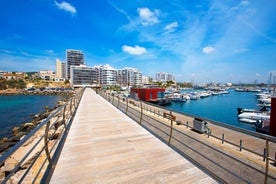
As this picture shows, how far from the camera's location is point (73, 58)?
348 ft

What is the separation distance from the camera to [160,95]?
42125 mm

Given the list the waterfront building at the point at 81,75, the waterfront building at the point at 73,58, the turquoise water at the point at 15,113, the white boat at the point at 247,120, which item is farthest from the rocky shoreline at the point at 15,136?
the waterfront building at the point at 73,58

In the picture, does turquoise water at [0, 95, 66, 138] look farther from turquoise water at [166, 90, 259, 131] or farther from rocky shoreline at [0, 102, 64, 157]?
turquoise water at [166, 90, 259, 131]

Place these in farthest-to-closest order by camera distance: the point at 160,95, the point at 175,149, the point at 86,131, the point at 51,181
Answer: the point at 160,95 → the point at 86,131 → the point at 175,149 → the point at 51,181

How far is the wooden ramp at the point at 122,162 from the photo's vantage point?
7.32ft

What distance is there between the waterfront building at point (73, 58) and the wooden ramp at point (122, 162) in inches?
4577

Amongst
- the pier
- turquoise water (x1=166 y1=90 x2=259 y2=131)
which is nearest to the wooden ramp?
the pier

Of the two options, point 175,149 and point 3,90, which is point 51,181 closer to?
point 175,149

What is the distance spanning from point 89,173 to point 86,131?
7.70ft

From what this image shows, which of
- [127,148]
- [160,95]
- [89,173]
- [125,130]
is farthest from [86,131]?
[160,95]

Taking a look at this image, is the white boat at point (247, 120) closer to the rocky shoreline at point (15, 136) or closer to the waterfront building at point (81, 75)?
the rocky shoreline at point (15, 136)

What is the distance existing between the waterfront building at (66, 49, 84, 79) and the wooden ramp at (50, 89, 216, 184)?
116267mm

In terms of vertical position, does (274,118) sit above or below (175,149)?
below

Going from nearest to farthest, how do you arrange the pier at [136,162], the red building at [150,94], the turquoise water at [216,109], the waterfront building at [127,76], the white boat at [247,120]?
1. the pier at [136,162]
2. the white boat at [247,120]
3. the turquoise water at [216,109]
4. the red building at [150,94]
5. the waterfront building at [127,76]
